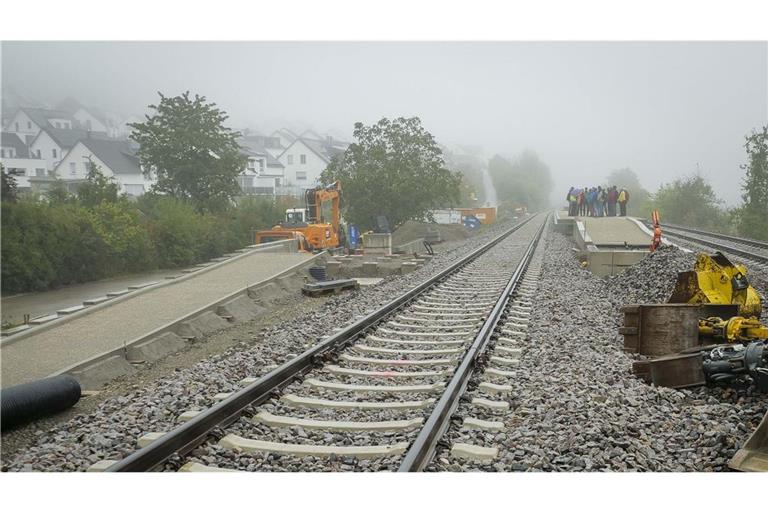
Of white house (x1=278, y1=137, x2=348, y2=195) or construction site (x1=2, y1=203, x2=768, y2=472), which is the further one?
white house (x1=278, y1=137, x2=348, y2=195)

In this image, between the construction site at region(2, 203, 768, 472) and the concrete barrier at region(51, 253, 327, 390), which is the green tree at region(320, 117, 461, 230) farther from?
the construction site at region(2, 203, 768, 472)

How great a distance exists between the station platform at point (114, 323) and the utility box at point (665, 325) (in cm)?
597

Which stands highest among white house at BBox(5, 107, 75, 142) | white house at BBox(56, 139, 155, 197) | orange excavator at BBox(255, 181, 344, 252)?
white house at BBox(5, 107, 75, 142)

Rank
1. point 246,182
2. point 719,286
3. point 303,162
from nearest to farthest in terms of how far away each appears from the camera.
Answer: point 719,286 < point 246,182 < point 303,162

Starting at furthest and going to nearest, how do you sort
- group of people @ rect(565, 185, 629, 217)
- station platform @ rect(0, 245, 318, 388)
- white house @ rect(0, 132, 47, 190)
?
1. group of people @ rect(565, 185, 629, 217)
2. white house @ rect(0, 132, 47, 190)
3. station platform @ rect(0, 245, 318, 388)

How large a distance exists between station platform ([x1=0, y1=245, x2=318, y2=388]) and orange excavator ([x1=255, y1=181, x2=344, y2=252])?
606cm

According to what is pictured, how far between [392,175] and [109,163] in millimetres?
15589

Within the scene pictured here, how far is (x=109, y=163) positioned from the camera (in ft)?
119

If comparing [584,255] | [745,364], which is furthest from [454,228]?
[745,364]

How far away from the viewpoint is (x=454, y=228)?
125 ft

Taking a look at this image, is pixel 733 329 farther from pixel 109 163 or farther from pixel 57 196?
pixel 109 163

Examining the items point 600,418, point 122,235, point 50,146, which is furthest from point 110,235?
point 600,418

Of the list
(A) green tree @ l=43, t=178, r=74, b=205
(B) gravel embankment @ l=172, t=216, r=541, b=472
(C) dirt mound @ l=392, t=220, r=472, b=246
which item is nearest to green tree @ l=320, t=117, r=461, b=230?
(C) dirt mound @ l=392, t=220, r=472, b=246

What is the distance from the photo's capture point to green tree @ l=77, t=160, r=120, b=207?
25609mm
